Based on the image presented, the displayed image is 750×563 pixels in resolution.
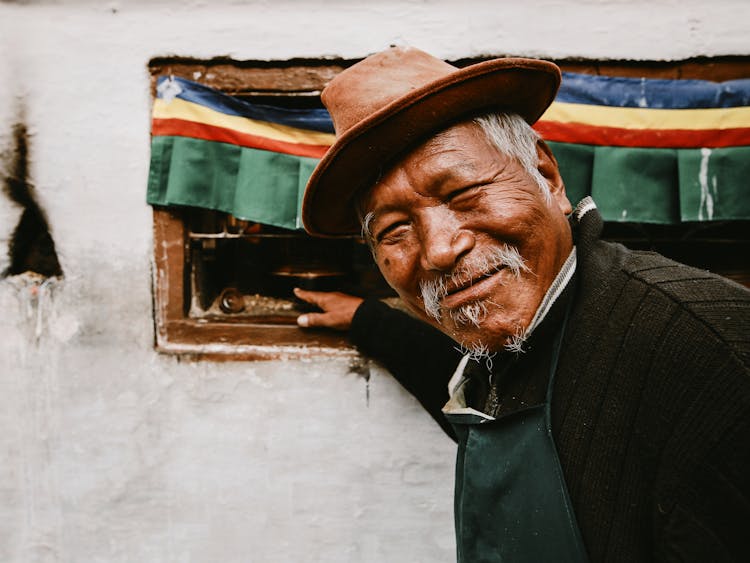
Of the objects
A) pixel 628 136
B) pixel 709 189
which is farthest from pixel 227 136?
pixel 709 189

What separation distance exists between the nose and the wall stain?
2.08 meters

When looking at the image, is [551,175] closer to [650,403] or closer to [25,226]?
[650,403]

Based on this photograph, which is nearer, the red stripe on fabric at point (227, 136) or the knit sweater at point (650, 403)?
the knit sweater at point (650, 403)

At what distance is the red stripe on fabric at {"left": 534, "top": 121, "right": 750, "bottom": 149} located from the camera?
209cm

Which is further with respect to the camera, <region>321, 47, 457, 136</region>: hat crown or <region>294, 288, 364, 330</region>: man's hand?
<region>294, 288, 364, 330</region>: man's hand

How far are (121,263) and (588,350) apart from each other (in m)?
2.21

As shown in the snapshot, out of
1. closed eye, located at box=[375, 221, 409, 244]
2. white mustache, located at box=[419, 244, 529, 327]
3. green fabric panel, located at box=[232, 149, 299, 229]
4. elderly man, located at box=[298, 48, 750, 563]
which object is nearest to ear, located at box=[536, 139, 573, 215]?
elderly man, located at box=[298, 48, 750, 563]

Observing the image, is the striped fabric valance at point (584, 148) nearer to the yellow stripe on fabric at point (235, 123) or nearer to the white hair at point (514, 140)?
the yellow stripe on fabric at point (235, 123)

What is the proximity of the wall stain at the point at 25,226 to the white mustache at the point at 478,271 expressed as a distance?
84.1 inches

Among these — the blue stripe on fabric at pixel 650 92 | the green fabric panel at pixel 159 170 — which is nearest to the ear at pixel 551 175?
the blue stripe on fabric at pixel 650 92

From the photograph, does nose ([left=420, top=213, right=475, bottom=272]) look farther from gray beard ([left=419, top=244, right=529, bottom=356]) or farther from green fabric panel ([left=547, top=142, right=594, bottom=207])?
green fabric panel ([left=547, top=142, right=594, bottom=207])

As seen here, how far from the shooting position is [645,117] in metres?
2.12

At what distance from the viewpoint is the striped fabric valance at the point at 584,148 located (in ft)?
6.88

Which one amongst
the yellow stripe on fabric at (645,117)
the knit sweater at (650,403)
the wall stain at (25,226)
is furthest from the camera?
the wall stain at (25,226)
